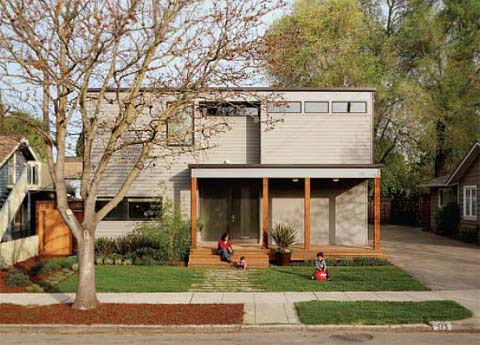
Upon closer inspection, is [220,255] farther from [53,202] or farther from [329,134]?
[53,202]

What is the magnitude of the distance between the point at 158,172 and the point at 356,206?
308 inches

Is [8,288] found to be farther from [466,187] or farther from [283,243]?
[466,187]

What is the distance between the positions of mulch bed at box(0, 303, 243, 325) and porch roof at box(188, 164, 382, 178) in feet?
27.8

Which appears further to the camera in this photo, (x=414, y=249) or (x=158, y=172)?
(x=414, y=249)

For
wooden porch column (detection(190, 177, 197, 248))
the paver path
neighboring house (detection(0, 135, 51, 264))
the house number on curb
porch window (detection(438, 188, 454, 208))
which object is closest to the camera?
the house number on curb

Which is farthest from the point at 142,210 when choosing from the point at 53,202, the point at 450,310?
the point at 450,310

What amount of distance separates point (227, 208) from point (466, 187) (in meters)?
12.0

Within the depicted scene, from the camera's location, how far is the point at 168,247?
2178 cm

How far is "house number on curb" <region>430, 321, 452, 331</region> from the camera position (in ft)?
39.1

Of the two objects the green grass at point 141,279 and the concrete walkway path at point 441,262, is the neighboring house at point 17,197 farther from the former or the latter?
the concrete walkway path at point 441,262

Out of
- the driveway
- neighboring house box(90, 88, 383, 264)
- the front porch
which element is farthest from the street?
the front porch

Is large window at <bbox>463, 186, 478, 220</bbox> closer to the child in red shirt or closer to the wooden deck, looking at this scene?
the wooden deck

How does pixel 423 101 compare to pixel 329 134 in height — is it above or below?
above

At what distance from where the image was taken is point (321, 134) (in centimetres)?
2347
